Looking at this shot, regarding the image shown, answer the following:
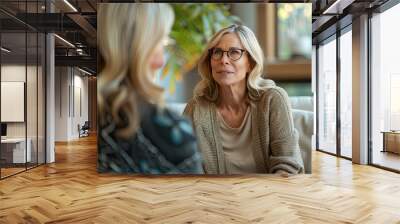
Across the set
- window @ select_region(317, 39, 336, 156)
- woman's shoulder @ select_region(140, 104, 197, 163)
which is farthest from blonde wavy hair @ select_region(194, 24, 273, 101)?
window @ select_region(317, 39, 336, 156)

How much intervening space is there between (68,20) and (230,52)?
13.3 ft

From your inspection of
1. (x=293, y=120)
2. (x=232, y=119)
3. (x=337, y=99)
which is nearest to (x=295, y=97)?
(x=293, y=120)

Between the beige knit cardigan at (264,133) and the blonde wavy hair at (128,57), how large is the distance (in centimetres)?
76

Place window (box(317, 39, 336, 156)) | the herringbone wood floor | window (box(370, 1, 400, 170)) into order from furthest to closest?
window (box(317, 39, 336, 156)) → window (box(370, 1, 400, 170)) → the herringbone wood floor

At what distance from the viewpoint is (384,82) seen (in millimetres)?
7770

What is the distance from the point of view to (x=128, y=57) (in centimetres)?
655

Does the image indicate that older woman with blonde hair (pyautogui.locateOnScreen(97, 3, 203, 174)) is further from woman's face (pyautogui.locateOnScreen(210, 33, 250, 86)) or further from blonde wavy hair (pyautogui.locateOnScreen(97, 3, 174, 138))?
woman's face (pyautogui.locateOnScreen(210, 33, 250, 86))

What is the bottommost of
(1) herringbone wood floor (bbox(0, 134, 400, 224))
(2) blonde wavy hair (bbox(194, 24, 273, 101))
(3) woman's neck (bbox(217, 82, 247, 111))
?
(1) herringbone wood floor (bbox(0, 134, 400, 224))

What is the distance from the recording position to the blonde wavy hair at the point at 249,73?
6430 millimetres

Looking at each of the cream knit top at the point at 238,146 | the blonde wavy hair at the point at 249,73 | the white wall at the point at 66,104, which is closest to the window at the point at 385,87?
the blonde wavy hair at the point at 249,73

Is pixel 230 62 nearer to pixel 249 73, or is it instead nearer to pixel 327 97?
pixel 249 73

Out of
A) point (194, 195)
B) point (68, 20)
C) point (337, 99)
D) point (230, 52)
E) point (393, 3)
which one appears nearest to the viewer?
point (194, 195)

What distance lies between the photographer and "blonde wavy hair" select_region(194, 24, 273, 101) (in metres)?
6.43

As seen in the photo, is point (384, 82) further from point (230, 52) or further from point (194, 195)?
point (194, 195)
